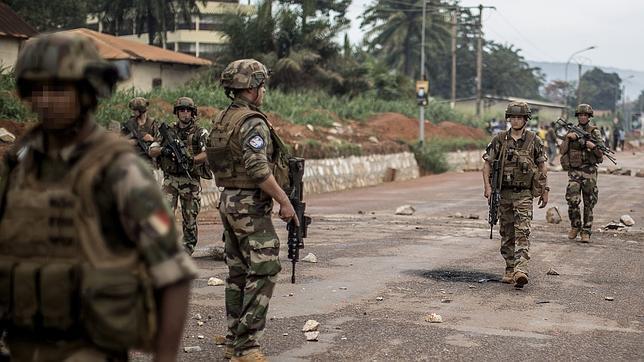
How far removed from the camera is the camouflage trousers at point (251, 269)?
19.7 ft

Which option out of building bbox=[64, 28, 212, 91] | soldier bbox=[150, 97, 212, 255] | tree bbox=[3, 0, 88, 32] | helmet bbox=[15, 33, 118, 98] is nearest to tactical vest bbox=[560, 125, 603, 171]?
soldier bbox=[150, 97, 212, 255]

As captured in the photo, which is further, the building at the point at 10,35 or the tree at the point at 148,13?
the tree at the point at 148,13

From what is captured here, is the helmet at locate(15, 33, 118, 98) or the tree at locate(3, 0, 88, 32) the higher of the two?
the tree at locate(3, 0, 88, 32)

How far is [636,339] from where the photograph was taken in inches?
295

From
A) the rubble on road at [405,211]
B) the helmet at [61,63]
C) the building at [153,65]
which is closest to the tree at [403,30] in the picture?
the building at [153,65]

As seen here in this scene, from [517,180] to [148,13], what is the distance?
45.2 m

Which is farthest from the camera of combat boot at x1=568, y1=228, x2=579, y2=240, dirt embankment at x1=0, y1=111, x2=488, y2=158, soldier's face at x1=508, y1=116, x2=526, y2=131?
dirt embankment at x1=0, y1=111, x2=488, y2=158

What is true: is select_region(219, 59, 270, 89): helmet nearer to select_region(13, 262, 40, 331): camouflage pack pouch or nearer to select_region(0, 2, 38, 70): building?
select_region(13, 262, 40, 331): camouflage pack pouch

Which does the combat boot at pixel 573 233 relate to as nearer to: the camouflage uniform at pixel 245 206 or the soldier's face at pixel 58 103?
the camouflage uniform at pixel 245 206

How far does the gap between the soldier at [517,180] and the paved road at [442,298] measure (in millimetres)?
361

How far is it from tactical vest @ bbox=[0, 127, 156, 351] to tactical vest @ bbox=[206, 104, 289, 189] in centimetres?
319

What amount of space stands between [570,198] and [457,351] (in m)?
7.80

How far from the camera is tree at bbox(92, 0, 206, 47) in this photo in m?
51.9

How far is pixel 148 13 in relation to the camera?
5272 centimetres
